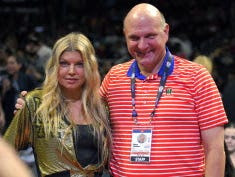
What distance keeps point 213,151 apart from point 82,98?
72cm

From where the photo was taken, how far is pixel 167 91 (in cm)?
292

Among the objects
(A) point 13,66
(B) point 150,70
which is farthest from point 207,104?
(A) point 13,66

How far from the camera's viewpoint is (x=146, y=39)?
289cm

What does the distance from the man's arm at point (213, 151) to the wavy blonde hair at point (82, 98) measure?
1.63ft

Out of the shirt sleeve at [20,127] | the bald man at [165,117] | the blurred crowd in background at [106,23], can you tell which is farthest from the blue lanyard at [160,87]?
the blurred crowd in background at [106,23]

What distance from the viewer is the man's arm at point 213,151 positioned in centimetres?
283

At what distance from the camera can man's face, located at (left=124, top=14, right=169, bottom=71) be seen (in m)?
2.88

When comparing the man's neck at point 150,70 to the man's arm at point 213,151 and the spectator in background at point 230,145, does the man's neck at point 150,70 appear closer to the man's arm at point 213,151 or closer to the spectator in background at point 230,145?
the man's arm at point 213,151

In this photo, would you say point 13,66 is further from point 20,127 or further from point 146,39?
point 146,39

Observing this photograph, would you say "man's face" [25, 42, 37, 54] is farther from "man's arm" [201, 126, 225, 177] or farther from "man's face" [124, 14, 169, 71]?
"man's arm" [201, 126, 225, 177]

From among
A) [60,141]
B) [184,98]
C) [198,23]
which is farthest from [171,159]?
[198,23]

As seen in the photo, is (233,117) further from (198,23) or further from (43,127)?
(198,23)

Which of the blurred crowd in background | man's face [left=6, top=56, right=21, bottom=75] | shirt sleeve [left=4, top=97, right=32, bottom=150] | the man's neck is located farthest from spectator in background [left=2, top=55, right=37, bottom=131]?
the blurred crowd in background

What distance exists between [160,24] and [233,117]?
187 cm
